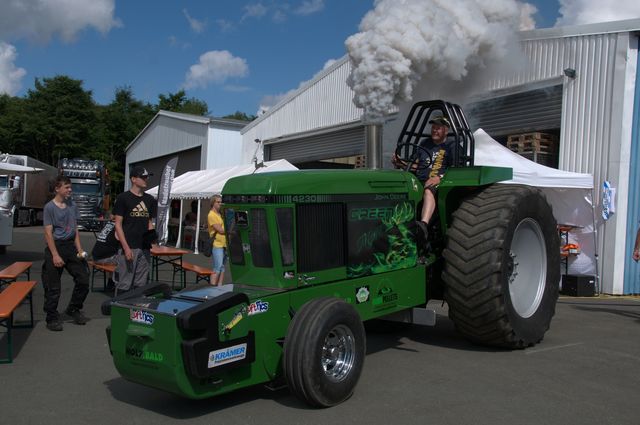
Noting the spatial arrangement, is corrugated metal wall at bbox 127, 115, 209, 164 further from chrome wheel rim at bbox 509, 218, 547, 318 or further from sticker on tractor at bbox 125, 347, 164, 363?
sticker on tractor at bbox 125, 347, 164, 363

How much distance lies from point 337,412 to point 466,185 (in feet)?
8.46

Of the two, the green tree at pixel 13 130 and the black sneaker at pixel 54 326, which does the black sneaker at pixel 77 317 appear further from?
the green tree at pixel 13 130

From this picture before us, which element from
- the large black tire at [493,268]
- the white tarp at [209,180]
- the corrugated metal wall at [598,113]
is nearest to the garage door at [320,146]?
the white tarp at [209,180]

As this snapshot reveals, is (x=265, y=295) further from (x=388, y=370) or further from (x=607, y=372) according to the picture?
(x=607, y=372)

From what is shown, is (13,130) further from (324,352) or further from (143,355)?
(324,352)

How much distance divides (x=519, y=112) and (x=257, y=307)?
9.82 meters

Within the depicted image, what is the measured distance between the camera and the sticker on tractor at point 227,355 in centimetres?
390

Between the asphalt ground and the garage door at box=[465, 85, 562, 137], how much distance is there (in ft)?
19.8

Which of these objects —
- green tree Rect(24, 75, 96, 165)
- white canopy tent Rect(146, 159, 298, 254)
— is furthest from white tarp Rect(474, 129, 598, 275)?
green tree Rect(24, 75, 96, 165)

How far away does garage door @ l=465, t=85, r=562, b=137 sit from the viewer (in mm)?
11828

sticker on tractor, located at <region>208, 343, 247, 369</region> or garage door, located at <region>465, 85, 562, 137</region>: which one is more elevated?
garage door, located at <region>465, 85, 562, 137</region>

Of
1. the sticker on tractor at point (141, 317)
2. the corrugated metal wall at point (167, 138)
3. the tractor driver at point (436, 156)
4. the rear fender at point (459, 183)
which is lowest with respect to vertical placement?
the sticker on tractor at point (141, 317)

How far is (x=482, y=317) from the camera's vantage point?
18.1ft

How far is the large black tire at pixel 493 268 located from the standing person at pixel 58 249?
4083 millimetres
